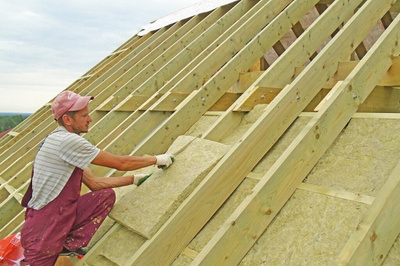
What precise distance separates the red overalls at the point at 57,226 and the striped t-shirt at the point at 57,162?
2.0 inches

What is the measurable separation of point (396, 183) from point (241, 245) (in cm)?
92

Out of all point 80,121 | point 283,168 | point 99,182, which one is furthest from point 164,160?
point 283,168

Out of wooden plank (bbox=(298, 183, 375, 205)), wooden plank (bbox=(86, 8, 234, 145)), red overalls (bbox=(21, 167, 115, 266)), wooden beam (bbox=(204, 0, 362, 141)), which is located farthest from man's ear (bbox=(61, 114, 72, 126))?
wooden plank (bbox=(86, 8, 234, 145))

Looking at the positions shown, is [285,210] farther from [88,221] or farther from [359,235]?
[88,221]

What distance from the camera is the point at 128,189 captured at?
3.34m

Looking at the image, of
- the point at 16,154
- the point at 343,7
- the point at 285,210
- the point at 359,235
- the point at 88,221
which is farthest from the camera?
the point at 16,154

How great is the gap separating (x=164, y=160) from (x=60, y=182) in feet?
2.62

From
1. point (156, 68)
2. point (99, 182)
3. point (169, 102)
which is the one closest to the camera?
point (99, 182)

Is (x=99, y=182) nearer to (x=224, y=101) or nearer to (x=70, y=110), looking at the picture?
(x=70, y=110)

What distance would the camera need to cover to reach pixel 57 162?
8.43 feet

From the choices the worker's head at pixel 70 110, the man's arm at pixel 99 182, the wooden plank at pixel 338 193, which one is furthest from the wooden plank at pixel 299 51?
the worker's head at pixel 70 110

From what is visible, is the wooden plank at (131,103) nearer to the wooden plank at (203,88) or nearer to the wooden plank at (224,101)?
the wooden plank at (203,88)

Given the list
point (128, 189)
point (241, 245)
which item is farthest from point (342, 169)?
point (128, 189)

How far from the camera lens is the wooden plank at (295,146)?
A: 227 cm
